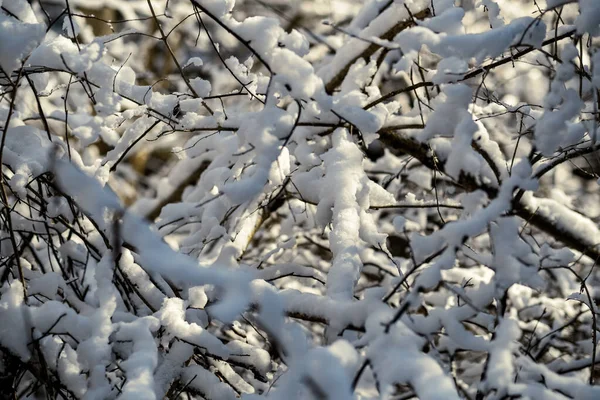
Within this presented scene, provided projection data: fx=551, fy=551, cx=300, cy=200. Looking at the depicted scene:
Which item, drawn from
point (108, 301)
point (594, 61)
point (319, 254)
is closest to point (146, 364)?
point (108, 301)

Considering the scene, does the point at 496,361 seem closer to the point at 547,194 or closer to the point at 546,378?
the point at 546,378

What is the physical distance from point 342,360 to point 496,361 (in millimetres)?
276

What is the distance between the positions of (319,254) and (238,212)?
108 inches

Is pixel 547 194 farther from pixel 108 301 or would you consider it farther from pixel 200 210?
pixel 108 301

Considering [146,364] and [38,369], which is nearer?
[146,364]

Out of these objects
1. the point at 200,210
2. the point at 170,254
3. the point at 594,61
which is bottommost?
the point at 170,254

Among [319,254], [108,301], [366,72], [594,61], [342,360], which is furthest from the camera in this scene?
[319,254]

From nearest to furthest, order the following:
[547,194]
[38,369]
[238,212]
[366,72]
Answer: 1. [38,369]
2. [238,212]
3. [366,72]
4. [547,194]

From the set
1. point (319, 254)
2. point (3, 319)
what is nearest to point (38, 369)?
point (3, 319)

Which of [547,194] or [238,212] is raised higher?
[547,194]

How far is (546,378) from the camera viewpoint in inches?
43.7

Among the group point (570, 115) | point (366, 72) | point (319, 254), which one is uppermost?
point (319, 254)

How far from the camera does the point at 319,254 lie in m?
4.61

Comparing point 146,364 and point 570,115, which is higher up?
point 570,115
